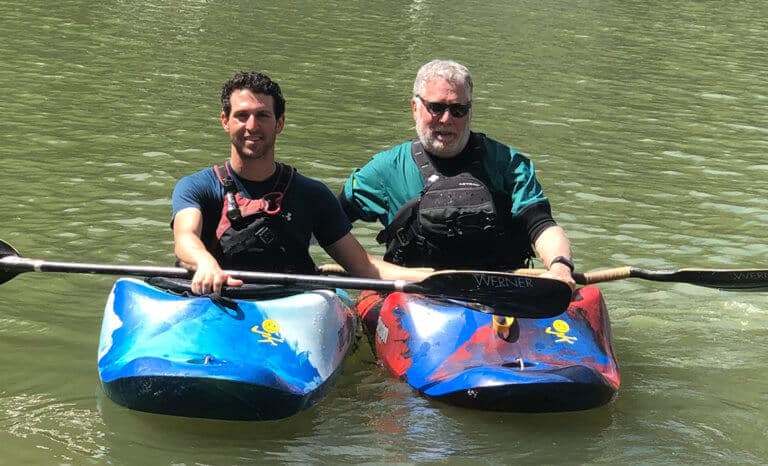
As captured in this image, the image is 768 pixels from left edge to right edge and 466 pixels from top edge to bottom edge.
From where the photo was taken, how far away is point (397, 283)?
506 cm

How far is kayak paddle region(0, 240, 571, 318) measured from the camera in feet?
16.0

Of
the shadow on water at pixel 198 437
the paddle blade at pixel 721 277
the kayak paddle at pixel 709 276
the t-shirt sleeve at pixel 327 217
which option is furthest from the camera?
the paddle blade at pixel 721 277

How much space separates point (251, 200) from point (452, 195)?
1.00 m

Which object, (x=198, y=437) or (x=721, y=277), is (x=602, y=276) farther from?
(x=198, y=437)

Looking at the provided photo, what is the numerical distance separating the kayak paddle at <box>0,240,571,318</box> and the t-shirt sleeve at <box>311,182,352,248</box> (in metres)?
0.33

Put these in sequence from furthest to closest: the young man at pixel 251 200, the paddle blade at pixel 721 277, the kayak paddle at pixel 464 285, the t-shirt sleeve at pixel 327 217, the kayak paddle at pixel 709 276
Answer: the paddle blade at pixel 721 277 → the kayak paddle at pixel 709 276 → the t-shirt sleeve at pixel 327 217 → the young man at pixel 251 200 → the kayak paddle at pixel 464 285

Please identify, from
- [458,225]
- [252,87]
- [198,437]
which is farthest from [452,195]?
[198,437]

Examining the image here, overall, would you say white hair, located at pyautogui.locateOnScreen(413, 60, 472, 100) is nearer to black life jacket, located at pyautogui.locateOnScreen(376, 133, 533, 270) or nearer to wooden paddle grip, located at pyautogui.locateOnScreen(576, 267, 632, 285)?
black life jacket, located at pyautogui.locateOnScreen(376, 133, 533, 270)

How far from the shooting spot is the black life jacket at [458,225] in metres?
5.43

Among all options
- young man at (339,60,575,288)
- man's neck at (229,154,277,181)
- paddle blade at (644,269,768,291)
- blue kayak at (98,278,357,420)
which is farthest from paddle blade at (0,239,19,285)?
paddle blade at (644,269,768,291)

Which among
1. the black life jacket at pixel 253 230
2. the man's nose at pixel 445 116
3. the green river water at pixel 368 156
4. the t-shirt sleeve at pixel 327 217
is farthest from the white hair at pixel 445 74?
the green river water at pixel 368 156

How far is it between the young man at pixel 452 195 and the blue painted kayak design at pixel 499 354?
333 millimetres

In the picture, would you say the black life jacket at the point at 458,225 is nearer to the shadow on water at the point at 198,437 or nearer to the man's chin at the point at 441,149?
the man's chin at the point at 441,149

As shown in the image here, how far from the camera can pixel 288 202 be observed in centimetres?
510
